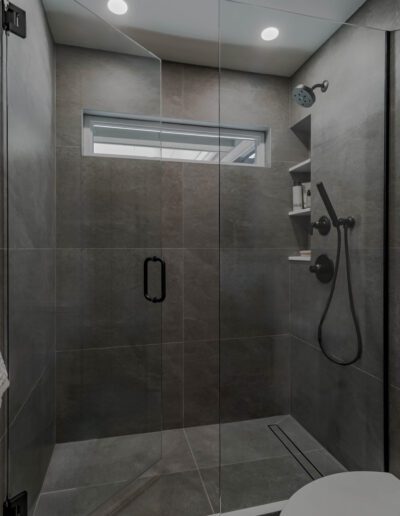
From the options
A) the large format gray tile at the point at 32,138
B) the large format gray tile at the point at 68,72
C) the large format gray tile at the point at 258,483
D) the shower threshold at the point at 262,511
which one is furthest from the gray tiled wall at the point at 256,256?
the large format gray tile at the point at 32,138

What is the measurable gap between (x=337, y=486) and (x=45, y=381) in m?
1.26

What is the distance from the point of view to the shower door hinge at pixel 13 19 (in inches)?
43.1

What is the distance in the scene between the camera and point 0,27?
1075 millimetres

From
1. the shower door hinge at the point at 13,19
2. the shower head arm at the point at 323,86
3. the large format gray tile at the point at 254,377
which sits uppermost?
the shower door hinge at the point at 13,19

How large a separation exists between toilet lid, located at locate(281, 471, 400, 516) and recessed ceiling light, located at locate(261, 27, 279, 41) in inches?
70.2

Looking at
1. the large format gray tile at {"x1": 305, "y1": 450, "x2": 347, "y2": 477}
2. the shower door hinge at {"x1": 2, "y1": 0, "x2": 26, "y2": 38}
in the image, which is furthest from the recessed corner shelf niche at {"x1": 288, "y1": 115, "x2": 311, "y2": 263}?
the shower door hinge at {"x1": 2, "y1": 0, "x2": 26, "y2": 38}

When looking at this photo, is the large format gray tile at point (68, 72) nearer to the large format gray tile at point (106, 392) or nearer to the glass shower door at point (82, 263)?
the glass shower door at point (82, 263)

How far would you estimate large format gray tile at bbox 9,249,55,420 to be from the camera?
119cm

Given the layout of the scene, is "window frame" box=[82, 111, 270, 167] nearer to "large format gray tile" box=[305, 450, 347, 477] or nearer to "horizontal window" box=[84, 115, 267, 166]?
"horizontal window" box=[84, 115, 267, 166]

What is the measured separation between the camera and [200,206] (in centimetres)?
216

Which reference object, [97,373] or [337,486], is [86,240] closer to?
[97,373]

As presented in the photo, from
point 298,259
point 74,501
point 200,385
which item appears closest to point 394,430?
point 298,259

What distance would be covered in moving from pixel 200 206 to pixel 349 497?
5.57 ft

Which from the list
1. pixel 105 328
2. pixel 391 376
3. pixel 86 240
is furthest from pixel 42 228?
pixel 391 376
